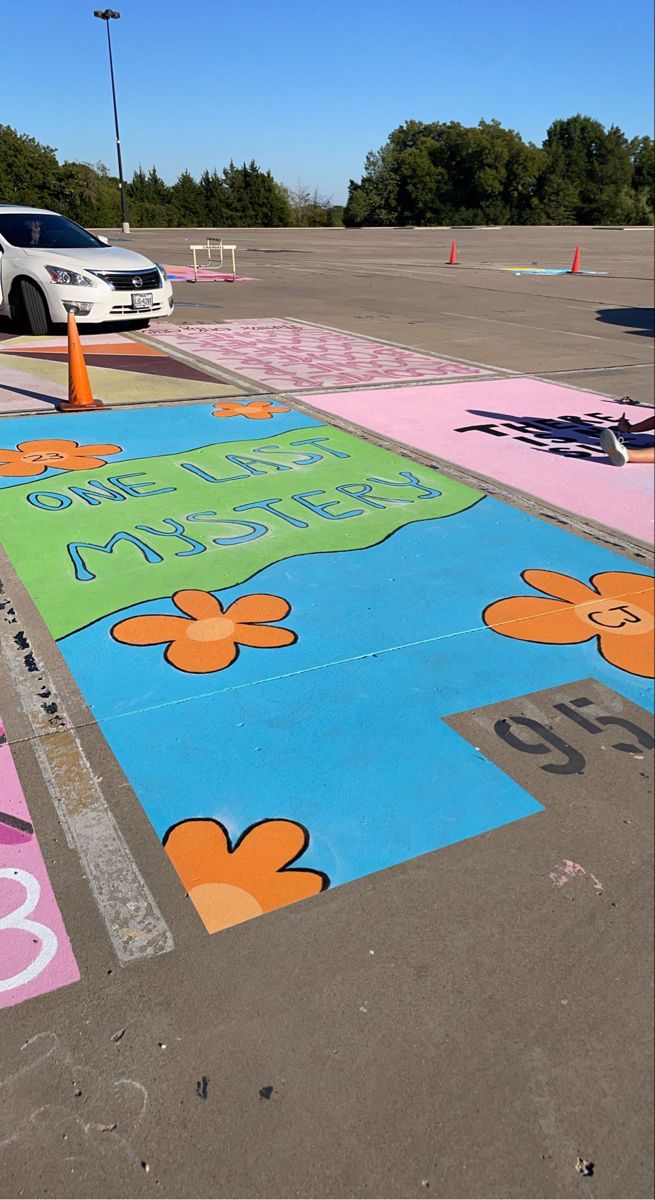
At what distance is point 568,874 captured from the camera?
2482 millimetres

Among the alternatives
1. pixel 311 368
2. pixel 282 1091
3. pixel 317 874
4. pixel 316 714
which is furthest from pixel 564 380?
pixel 282 1091

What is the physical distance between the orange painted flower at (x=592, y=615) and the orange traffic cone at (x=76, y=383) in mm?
4933

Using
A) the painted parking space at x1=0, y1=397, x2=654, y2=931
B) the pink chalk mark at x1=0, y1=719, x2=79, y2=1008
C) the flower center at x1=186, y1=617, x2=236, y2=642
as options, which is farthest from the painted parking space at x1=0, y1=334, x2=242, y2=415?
the pink chalk mark at x1=0, y1=719, x2=79, y2=1008

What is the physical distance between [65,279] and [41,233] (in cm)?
155

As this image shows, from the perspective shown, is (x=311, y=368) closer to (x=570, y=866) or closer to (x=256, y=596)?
(x=256, y=596)

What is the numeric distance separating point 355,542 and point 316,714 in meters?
1.86

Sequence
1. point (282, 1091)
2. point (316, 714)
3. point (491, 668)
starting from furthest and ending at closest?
point (491, 668), point (316, 714), point (282, 1091)

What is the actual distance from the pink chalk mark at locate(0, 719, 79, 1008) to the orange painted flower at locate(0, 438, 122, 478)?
3850 mm

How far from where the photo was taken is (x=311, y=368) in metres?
10.0

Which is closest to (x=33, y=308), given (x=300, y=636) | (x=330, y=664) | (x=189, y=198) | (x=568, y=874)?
(x=300, y=636)

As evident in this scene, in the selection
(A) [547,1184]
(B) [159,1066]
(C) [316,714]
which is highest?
(C) [316,714]

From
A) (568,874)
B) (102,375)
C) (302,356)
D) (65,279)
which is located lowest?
(568,874)

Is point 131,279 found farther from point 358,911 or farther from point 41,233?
point 358,911

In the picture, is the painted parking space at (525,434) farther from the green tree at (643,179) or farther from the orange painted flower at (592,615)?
the green tree at (643,179)
